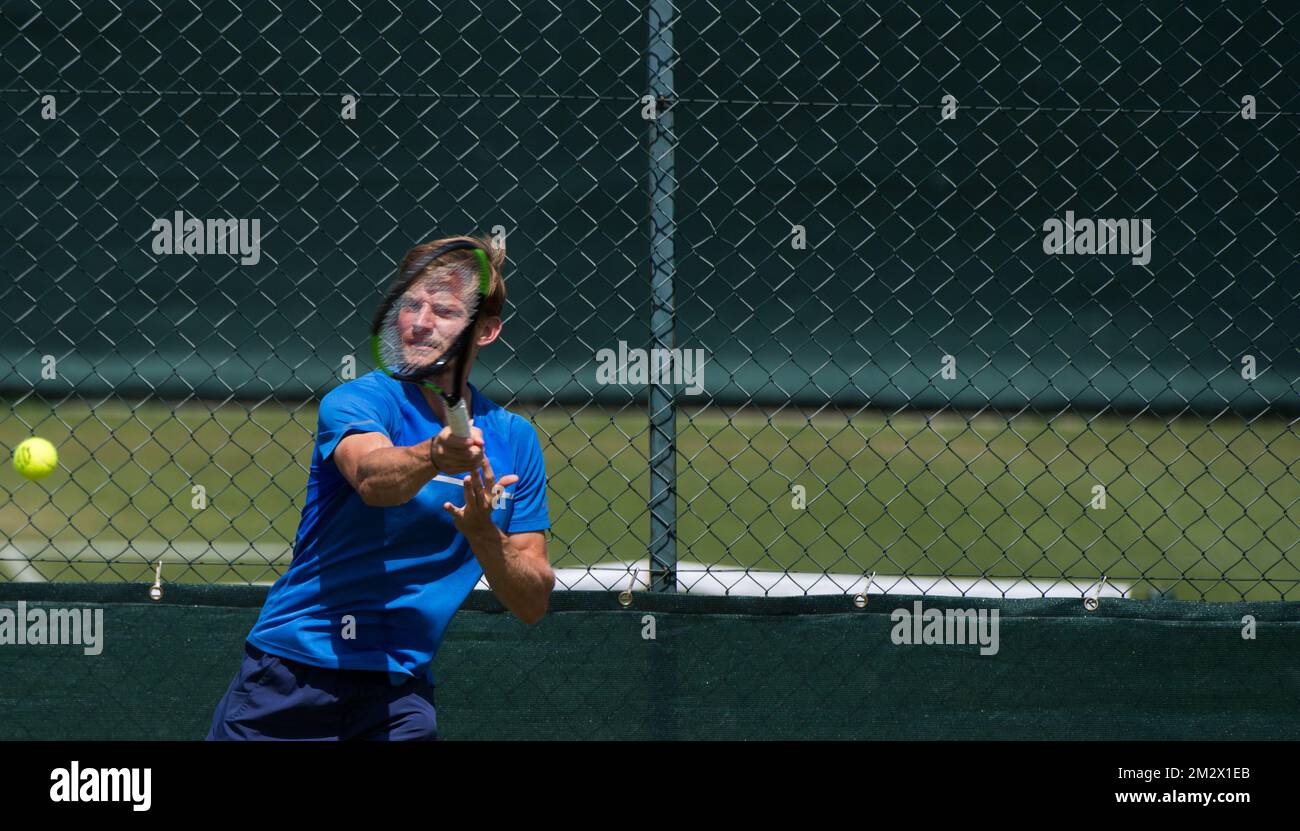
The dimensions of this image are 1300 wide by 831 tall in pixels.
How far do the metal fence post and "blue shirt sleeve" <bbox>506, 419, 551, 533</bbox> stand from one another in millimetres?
817

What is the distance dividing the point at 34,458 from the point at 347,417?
7.16 feet

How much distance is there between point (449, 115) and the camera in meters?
9.80


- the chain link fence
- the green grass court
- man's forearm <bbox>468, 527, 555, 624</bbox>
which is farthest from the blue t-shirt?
the chain link fence

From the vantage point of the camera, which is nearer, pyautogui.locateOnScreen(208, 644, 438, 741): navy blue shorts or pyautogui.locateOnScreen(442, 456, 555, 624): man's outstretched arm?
pyautogui.locateOnScreen(442, 456, 555, 624): man's outstretched arm

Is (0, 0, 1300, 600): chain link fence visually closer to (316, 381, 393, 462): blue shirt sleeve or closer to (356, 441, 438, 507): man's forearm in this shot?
(316, 381, 393, 462): blue shirt sleeve

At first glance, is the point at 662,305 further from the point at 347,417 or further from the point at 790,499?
the point at 790,499

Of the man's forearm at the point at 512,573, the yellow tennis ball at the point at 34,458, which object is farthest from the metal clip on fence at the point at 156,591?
the man's forearm at the point at 512,573

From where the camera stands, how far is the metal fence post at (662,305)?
3.83m

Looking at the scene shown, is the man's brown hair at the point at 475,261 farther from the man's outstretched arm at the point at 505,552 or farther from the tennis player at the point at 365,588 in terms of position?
the man's outstretched arm at the point at 505,552

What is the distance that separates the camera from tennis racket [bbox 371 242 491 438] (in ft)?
9.09

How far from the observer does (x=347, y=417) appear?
2770 mm
